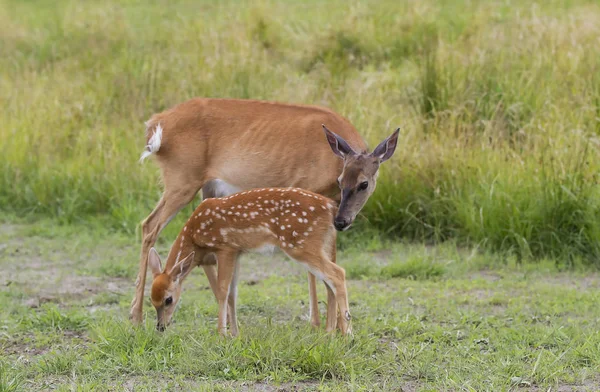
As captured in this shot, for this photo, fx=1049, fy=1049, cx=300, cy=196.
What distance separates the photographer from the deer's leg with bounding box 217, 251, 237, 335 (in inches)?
258

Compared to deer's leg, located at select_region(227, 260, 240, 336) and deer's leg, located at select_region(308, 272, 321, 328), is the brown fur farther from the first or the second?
deer's leg, located at select_region(308, 272, 321, 328)

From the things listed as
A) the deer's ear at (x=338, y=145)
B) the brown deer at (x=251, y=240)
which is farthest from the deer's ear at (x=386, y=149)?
the brown deer at (x=251, y=240)

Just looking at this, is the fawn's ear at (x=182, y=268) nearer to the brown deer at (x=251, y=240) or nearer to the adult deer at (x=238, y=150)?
the brown deer at (x=251, y=240)

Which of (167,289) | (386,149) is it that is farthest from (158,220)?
(386,149)

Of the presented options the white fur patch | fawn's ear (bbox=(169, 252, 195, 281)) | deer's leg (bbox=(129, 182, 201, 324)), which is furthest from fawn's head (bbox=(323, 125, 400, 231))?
the white fur patch

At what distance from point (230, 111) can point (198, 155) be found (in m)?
0.42

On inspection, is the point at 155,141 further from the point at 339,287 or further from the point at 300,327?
the point at 339,287

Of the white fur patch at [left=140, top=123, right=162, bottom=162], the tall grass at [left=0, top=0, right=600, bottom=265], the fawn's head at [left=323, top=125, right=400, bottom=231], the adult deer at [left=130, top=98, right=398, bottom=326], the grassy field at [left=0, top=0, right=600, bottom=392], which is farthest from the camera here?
the tall grass at [left=0, top=0, right=600, bottom=265]

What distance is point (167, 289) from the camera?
657 cm

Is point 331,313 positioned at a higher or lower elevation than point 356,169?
lower

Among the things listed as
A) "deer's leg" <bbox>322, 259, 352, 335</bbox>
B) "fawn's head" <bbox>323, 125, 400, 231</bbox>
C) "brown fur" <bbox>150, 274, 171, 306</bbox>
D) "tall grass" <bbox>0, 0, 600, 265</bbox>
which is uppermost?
"fawn's head" <bbox>323, 125, 400, 231</bbox>

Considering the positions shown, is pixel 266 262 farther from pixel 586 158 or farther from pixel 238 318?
pixel 586 158

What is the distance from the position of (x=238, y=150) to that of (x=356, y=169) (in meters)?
1.03

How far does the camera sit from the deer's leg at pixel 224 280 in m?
6.55
